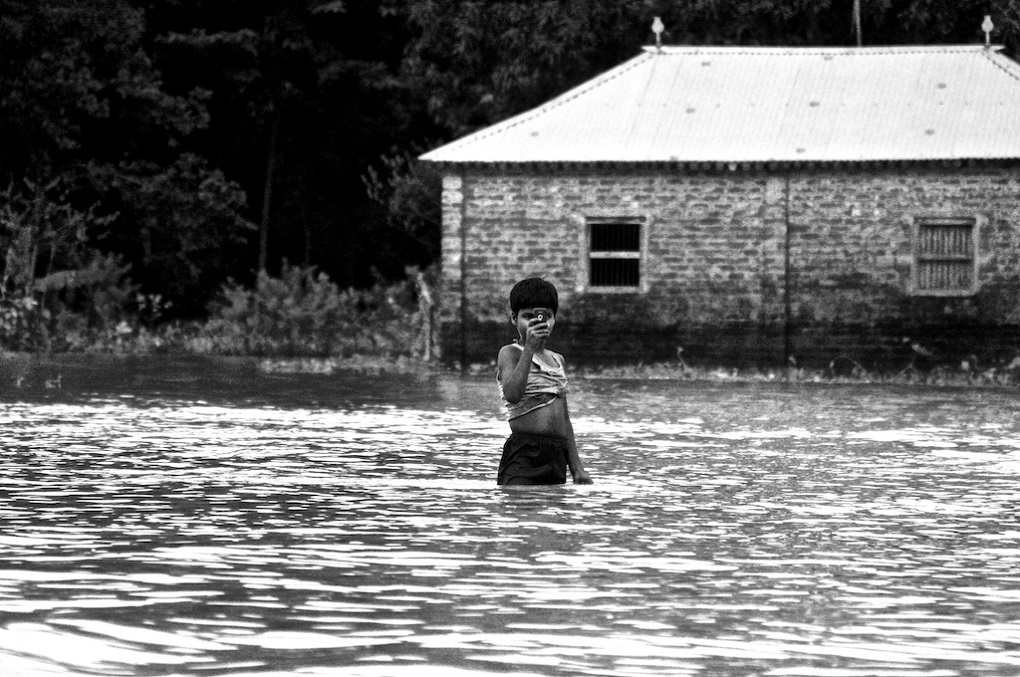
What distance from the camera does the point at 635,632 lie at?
7.83 meters

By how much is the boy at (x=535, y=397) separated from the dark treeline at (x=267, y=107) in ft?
83.0

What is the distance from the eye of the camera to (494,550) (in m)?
10.3

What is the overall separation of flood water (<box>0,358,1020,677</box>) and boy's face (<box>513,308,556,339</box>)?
1.06 m

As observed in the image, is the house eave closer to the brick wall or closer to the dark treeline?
the brick wall

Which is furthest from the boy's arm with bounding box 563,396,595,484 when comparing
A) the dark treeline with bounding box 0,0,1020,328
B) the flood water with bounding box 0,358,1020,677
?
the dark treeline with bounding box 0,0,1020,328

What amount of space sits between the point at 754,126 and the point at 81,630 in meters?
25.9

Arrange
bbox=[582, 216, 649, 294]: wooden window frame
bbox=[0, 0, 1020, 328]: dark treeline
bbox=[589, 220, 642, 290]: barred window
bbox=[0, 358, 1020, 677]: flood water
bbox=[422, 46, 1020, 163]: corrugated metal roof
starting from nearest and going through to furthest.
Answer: bbox=[0, 358, 1020, 677]: flood water < bbox=[422, 46, 1020, 163]: corrugated metal roof < bbox=[582, 216, 649, 294]: wooden window frame < bbox=[589, 220, 642, 290]: barred window < bbox=[0, 0, 1020, 328]: dark treeline

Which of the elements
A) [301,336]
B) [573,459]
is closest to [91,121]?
[301,336]

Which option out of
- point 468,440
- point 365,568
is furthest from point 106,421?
point 365,568

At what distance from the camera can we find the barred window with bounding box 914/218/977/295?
31.6 m

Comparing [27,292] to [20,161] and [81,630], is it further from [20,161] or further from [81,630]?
[81,630]

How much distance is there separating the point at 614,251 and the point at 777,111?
3490mm

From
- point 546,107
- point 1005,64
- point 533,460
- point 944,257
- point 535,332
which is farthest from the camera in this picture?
point 546,107

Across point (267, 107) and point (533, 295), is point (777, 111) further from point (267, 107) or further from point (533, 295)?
point (533, 295)
